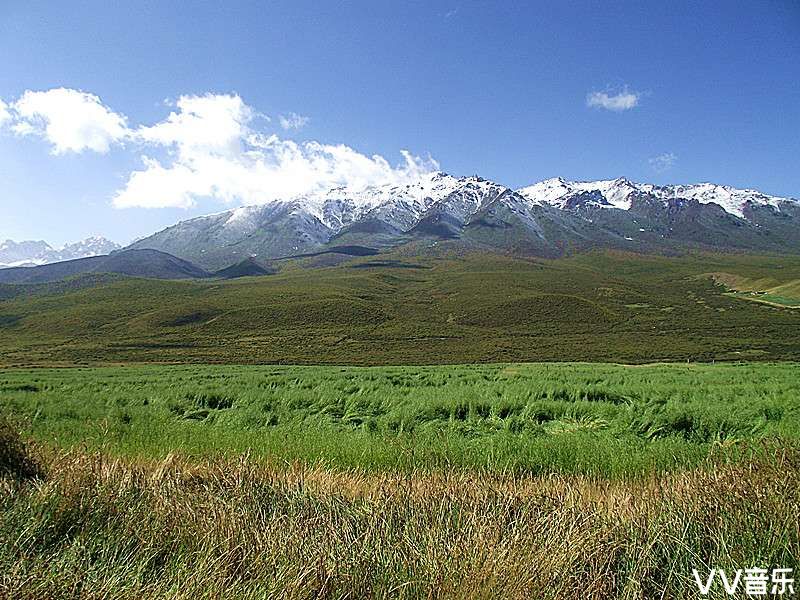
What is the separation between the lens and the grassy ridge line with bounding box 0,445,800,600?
219 centimetres

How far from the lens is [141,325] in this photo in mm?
109125

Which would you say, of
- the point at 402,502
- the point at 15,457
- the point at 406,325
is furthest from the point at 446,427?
the point at 406,325

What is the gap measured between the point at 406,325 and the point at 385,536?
95.5 metres

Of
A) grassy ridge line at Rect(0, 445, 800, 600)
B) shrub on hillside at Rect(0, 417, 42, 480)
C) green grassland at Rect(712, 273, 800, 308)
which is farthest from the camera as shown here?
green grassland at Rect(712, 273, 800, 308)

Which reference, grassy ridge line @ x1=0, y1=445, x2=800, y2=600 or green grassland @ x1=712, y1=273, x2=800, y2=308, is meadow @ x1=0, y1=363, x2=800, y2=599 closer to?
grassy ridge line @ x1=0, y1=445, x2=800, y2=600

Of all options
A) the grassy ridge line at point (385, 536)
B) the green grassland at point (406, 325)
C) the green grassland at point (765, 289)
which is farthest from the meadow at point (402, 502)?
the green grassland at point (765, 289)

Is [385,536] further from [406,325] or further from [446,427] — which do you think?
[406,325]

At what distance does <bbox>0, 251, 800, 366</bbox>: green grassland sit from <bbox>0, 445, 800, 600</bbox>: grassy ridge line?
51.0m

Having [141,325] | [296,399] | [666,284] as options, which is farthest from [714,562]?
[666,284]

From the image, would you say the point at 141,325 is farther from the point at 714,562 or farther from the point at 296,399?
the point at 714,562

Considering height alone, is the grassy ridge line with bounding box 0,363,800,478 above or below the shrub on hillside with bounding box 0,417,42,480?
below

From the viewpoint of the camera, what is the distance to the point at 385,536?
2.61m

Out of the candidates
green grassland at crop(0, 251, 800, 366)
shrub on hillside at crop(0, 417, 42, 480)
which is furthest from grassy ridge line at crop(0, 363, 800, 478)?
green grassland at crop(0, 251, 800, 366)

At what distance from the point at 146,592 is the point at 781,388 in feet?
52.2
